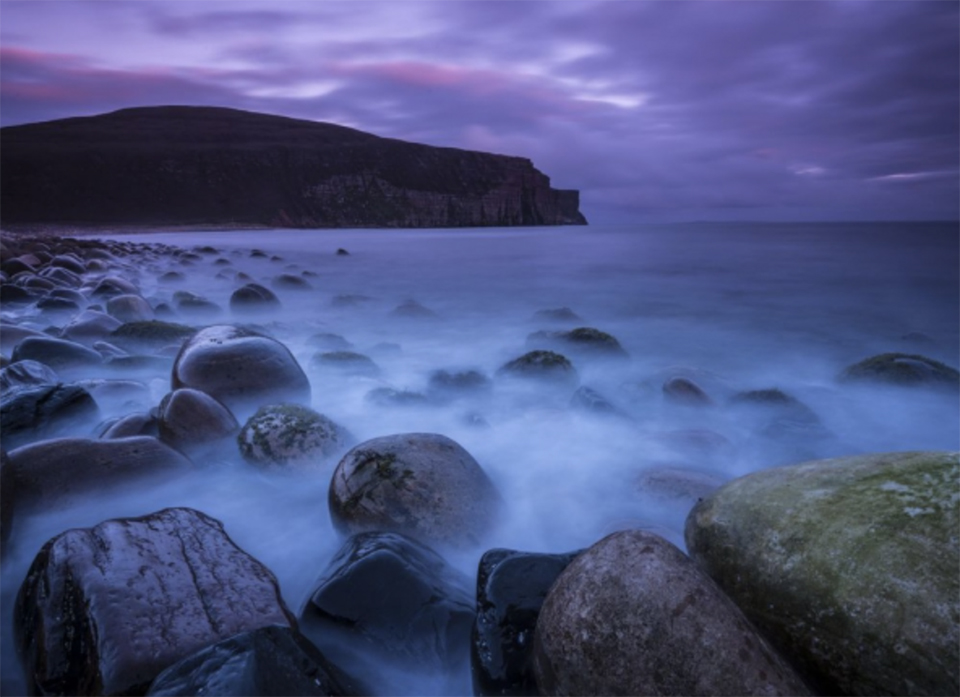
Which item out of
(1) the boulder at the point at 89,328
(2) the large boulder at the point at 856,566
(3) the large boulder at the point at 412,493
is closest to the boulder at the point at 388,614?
(3) the large boulder at the point at 412,493

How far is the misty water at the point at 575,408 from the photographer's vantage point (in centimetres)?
273

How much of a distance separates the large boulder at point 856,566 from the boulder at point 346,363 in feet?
12.5

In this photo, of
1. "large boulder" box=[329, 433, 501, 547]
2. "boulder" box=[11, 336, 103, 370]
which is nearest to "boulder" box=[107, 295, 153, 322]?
"boulder" box=[11, 336, 103, 370]

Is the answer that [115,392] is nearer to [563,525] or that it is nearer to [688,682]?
[563,525]

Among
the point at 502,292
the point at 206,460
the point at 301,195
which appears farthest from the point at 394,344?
the point at 301,195

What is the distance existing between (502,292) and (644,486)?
9.24 m

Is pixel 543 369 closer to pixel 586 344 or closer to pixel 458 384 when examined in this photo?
pixel 458 384

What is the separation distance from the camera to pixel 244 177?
6794 centimetres

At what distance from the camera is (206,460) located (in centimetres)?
319

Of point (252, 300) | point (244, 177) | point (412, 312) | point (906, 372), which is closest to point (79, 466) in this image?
point (906, 372)

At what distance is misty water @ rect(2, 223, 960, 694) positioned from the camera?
8.97 ft

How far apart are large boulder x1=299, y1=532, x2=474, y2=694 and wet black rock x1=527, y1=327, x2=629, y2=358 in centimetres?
438

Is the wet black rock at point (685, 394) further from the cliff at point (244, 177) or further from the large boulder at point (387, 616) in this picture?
the cliff at point (244, 177)

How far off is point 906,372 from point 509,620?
4.67 m
